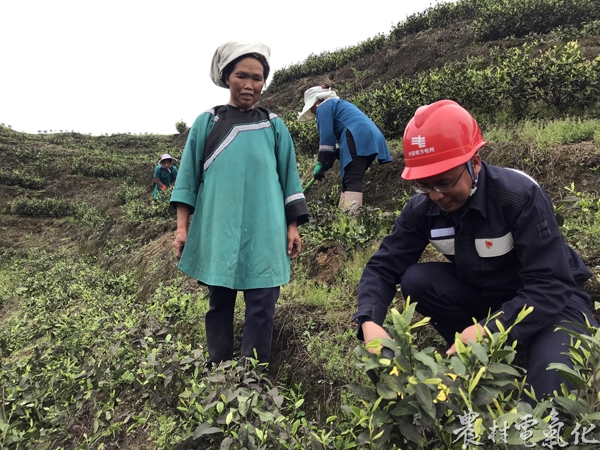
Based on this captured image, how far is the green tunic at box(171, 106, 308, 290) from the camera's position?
2184 millimetres

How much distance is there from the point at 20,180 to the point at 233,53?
15.5 metres

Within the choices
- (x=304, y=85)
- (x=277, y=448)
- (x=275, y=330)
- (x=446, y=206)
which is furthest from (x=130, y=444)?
(x=304, y=85)

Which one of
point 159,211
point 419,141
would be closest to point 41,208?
point 159,211

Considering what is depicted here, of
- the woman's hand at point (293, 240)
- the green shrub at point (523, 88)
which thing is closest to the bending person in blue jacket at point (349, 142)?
the woman's hand at point (293, 240)

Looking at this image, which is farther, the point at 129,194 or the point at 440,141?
the point at 129,194

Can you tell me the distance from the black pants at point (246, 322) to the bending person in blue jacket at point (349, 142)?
2.29m

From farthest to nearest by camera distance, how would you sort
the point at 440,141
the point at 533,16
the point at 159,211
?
the point at 533,16, the point at 159,211, the point at 440,141

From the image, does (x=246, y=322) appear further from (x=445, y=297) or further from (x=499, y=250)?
(x=499, y=250)

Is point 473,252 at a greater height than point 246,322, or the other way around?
point 473,252

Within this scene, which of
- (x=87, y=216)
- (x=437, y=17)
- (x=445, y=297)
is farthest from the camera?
(x=437, y=17)

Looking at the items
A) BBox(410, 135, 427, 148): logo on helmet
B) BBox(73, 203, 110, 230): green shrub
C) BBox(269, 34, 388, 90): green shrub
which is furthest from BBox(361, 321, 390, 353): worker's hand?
BBox(269, 34, 388, 90): green shrub

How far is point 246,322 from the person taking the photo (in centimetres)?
220

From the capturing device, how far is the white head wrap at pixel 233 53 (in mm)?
2139

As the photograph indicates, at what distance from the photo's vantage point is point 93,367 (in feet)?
7.43
